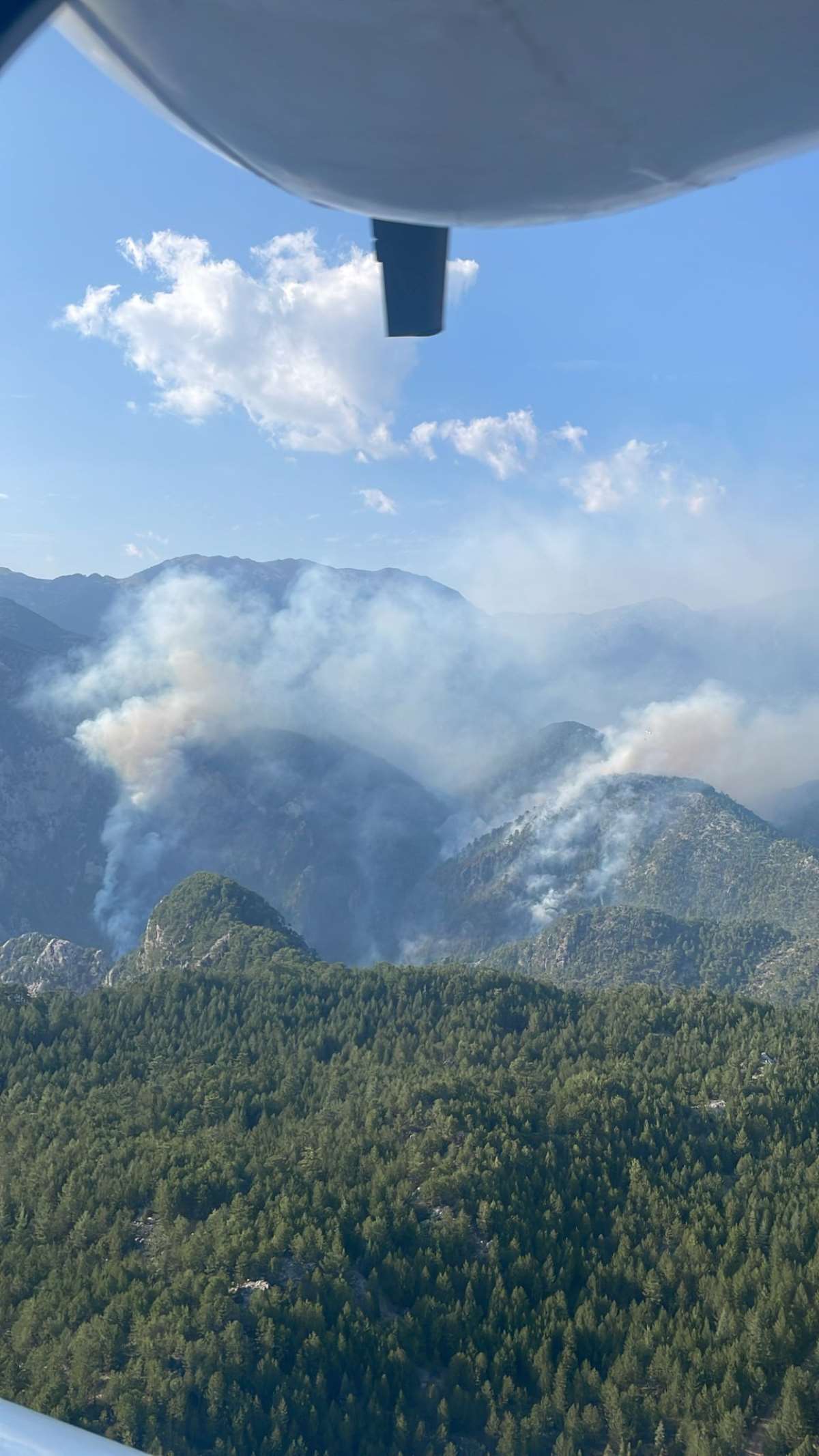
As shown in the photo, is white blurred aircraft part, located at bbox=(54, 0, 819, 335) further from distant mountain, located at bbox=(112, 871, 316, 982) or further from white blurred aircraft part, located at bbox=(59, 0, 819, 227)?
distant mountain, located at bbox=(112, 871, 316, 982)

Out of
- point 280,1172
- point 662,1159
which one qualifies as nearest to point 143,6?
point 280,1172

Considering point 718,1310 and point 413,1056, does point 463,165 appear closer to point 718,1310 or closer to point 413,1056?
point 718,1310

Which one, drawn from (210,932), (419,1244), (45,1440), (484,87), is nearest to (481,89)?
(484,87)

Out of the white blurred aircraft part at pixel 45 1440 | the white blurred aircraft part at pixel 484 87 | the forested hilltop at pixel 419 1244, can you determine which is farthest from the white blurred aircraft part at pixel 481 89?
the forested hilltop at pixel 419 1244

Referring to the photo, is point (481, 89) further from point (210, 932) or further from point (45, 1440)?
point (210, 932)

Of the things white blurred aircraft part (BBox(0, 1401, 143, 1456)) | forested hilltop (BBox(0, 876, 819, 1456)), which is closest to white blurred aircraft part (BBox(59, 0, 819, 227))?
white blurred aircraft part (BBox(0, 1401, 143, 1456))
